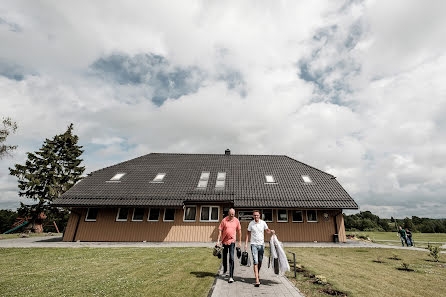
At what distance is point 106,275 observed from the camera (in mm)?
7227

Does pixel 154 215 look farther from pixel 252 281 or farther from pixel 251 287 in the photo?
pixel 251 287

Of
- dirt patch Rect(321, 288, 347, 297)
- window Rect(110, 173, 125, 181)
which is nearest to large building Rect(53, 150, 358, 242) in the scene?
window Rect(110, 173, 125, 181)

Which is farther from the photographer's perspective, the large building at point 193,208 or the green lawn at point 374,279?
the large building at point 193,208

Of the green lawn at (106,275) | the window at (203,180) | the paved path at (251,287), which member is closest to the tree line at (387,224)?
the window at (203,180)

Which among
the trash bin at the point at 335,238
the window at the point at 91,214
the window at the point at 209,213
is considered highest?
the window at the point at 209,213

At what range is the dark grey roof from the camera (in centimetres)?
1708

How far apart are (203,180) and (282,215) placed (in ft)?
24.9

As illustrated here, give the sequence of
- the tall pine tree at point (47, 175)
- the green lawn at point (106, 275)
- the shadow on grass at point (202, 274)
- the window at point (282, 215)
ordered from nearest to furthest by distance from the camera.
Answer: the green lawn at point (106, 275) → the shadow on grass at point (202, 274) → the window at point (282, 215) → the tall pine tree at point (47, 175)

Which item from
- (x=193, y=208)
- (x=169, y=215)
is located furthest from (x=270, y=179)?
(x=169, y=215)

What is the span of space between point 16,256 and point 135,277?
895cm

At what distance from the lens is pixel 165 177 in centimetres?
2019

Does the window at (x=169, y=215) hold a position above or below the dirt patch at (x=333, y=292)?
above

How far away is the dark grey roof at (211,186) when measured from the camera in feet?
56.0

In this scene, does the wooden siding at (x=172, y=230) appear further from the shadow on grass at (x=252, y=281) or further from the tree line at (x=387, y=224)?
the tree line at (x=387, y=224)
